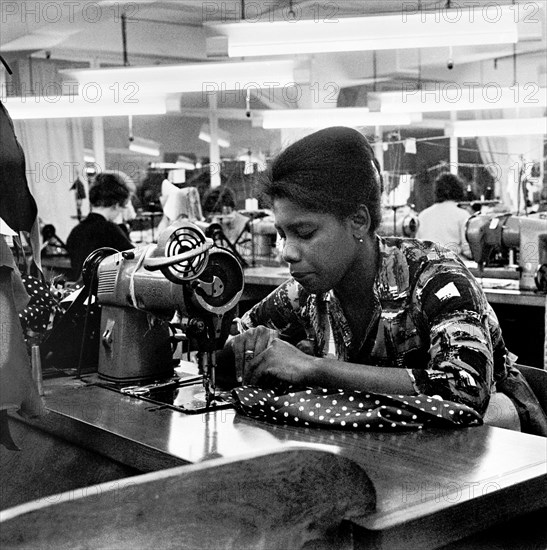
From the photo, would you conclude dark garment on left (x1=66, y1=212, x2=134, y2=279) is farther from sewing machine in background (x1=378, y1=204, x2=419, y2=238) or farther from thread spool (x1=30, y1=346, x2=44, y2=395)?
thread spool (x1=30, y1=346, x2=44, y2=395)

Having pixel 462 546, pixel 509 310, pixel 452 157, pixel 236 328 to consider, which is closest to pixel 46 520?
pixel 462 546

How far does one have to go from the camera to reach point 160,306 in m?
1.89

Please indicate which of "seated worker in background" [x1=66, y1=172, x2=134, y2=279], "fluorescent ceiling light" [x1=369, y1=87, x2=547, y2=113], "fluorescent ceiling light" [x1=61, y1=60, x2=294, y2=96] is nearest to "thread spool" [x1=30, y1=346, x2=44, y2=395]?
"seated worker in background" [x1=66, y1=172, x2=134, y2=279]

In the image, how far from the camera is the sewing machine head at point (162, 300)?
5.79 ft

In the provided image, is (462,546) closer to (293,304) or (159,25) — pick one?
(293,304)

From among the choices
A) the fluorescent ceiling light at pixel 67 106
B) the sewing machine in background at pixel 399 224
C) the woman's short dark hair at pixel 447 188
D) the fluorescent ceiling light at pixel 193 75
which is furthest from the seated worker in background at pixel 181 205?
the woman's short dark hair at pixel 447 188

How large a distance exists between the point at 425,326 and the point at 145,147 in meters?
7.99

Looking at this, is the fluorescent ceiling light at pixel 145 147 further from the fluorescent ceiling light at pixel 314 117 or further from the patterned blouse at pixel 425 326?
the patterned blouse at pixel 425 326

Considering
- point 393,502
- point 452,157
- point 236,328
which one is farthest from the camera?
point 452,157

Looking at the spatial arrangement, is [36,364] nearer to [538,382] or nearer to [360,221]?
[360,221]

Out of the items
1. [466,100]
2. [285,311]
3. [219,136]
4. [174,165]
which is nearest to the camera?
[285,311]

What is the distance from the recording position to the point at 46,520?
73 centimetres

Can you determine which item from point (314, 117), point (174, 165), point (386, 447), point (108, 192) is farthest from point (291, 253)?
point (174, 165)

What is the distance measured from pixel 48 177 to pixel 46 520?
8.88m
